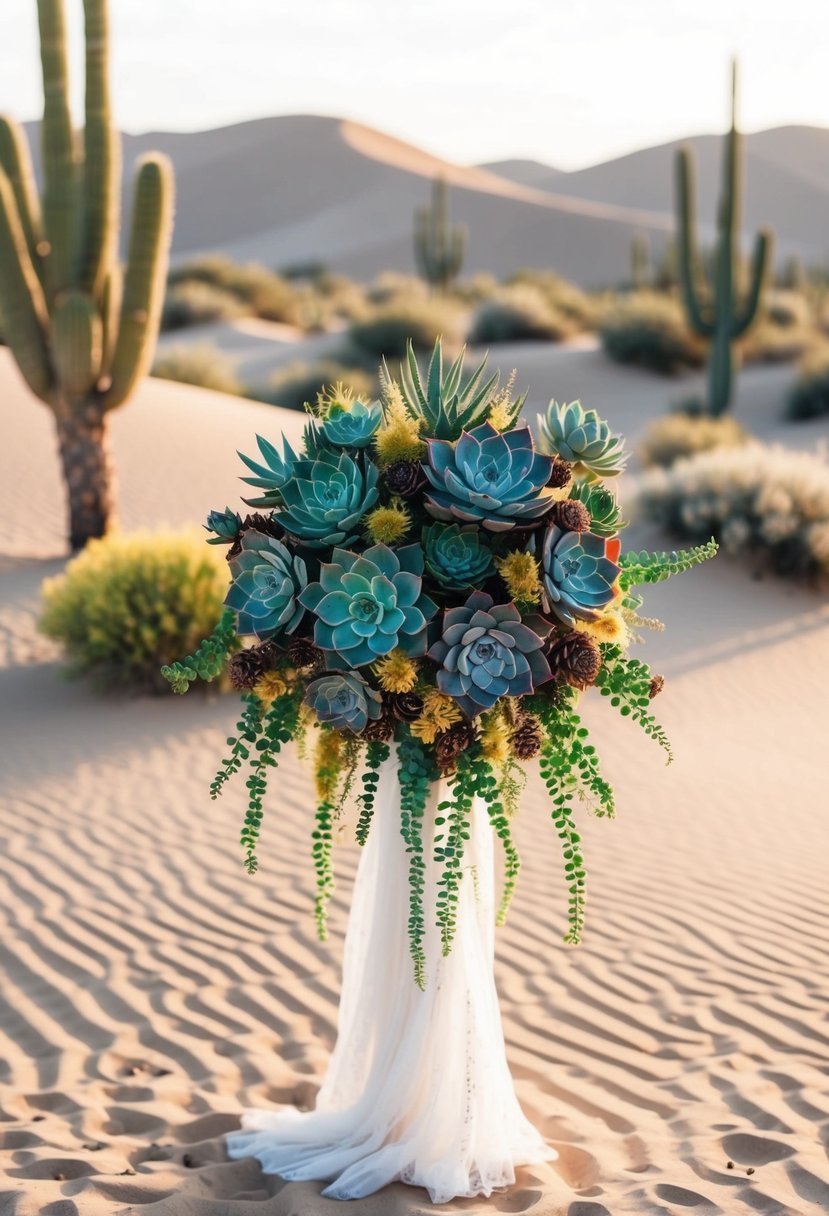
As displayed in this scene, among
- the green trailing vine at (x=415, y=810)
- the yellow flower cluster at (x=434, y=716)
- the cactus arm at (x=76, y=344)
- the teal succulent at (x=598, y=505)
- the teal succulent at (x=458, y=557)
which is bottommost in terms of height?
the green trailing vine at (x=415, y=810)

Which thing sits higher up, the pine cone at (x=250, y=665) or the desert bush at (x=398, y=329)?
the desert bush at (x=398, y=329)

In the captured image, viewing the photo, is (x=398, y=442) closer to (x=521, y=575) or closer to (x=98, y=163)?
(x=521, y=575)

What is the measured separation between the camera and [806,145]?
14775 centimetres

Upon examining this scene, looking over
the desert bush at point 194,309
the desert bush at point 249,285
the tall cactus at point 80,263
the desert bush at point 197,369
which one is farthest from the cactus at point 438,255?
the tall cactus at point 80,263

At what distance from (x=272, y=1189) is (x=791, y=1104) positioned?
1.69m

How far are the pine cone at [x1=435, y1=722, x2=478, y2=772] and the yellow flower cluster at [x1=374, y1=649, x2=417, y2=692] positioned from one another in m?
0.16

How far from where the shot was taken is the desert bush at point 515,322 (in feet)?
105

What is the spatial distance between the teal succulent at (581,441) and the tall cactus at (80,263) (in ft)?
26.6

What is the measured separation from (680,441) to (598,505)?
647 inches

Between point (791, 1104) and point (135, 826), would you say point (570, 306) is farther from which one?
point (791, 1104)

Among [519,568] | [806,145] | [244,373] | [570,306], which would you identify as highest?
[806,145]

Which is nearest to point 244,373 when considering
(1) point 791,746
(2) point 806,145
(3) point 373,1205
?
(1) point 791,746

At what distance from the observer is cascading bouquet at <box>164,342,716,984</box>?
10.2 ft

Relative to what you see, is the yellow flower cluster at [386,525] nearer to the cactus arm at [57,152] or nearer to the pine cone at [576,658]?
the pine cone at [576,658]
